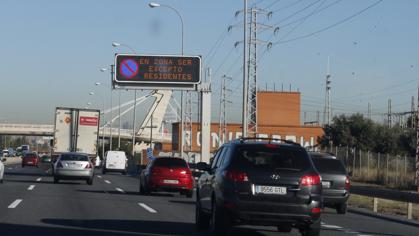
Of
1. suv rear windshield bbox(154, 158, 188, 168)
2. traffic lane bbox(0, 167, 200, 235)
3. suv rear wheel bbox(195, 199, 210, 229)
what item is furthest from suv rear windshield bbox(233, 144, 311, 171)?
suv rear windshield bbox(154, 158, 188, 168)

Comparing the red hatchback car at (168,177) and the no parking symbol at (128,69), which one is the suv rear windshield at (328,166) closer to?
the red hatchback car at (168,177)

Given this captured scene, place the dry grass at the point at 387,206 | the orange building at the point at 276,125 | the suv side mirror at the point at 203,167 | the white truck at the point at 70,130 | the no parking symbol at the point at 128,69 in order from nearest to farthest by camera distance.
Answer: the suv side mirror at the point at 203,167, the dry grass at the point at 387,206, the white truck at the point at 70,130, the no parking symbol at the point at 128,69, the orange building at the point at 276,125

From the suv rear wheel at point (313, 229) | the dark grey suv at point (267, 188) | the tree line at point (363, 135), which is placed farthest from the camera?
the tree line at point (363, 135)

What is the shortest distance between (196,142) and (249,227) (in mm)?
78415

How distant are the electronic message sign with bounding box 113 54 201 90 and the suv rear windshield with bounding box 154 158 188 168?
61.4ft

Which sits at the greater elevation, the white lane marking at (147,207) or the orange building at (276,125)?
the orange building at (276,125)

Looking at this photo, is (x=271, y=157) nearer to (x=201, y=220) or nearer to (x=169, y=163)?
(x=201, y=220)

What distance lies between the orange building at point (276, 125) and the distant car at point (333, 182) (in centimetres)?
7056

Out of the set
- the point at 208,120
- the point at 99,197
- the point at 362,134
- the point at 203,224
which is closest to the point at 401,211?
the point at 99,197

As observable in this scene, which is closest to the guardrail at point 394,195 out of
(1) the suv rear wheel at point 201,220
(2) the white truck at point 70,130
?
(1) the suv rear wheel at point 201,220

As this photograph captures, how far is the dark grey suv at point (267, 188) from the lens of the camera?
1336 cm

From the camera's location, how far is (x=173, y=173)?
92.3 ft

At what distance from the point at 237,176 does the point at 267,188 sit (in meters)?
0.55

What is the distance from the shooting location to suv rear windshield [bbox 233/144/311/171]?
1361cm
